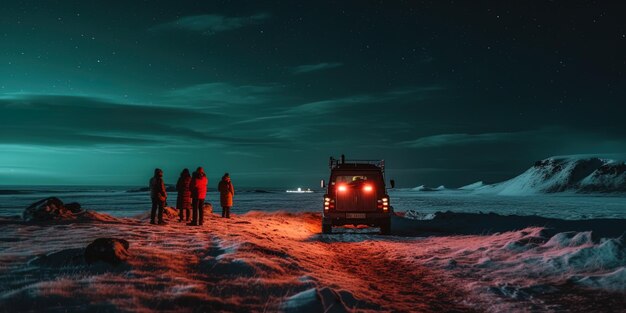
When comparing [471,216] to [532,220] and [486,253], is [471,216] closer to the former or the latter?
[532,220]

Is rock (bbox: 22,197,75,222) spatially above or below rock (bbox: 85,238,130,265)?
above

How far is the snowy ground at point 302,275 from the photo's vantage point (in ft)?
20.0

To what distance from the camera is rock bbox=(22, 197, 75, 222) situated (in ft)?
51.0

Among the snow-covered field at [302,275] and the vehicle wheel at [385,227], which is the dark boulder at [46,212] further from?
the vehicle wheel at [385,227]

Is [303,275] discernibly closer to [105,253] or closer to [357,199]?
[105,253]

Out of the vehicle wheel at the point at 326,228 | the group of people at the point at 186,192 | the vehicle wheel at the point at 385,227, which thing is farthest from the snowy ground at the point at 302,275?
the vehicle wheel at the point at 326,228

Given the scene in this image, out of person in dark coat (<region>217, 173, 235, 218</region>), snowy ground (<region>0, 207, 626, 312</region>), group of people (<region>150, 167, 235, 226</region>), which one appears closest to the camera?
snowy ground (<region>0, 207, 626, 312</region>)

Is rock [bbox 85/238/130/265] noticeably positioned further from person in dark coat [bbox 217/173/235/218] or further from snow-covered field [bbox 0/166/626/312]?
person in dark coat [bbox 217/173/235/218]

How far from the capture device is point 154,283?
6.71m

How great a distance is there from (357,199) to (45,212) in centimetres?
1060

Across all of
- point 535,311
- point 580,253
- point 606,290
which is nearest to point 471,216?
point 580,253

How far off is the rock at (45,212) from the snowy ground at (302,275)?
250 centimetres

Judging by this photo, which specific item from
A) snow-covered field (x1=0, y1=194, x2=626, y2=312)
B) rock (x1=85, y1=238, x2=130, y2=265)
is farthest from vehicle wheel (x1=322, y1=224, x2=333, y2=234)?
rock (x1=85, y1=238, x2=130, y2=265)

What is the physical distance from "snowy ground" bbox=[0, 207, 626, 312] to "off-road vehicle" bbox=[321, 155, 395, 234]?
3.43 metres
